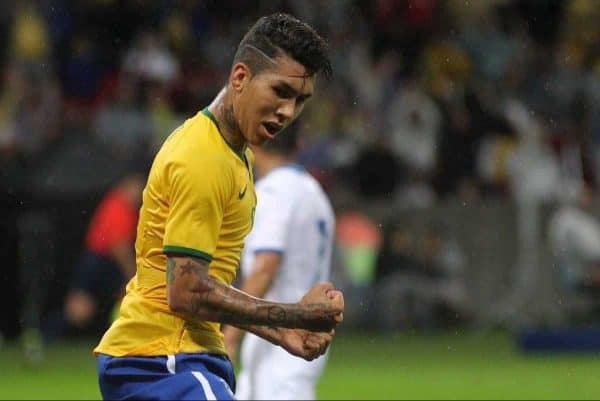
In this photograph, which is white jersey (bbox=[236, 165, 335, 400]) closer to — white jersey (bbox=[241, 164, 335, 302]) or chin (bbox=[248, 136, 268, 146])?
white jersey (bbox=[241, 164, 335, 302])

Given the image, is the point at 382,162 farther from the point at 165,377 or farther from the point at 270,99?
the point at 165,377

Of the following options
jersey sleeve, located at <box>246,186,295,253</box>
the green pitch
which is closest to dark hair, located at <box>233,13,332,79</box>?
A: jersey sleeve, located at <box>246,186,295,253</box>

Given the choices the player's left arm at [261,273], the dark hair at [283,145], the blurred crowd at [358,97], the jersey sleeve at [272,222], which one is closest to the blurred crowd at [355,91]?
the blurred crowd at [358,97]

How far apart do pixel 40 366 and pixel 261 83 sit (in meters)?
10.0

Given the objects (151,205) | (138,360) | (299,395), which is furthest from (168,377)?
(299,395)

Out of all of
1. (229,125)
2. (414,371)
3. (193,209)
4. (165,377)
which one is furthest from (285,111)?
(414,371)

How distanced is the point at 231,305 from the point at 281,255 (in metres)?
2.84

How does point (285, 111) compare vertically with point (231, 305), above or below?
above

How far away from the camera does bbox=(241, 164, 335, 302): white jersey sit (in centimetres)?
810

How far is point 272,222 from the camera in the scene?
26.5ft

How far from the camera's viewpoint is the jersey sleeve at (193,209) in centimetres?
519

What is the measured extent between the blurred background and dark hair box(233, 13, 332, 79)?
31.8 ft

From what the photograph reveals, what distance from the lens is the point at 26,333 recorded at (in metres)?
16.8

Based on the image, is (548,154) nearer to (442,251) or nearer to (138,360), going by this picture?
(442,251)
